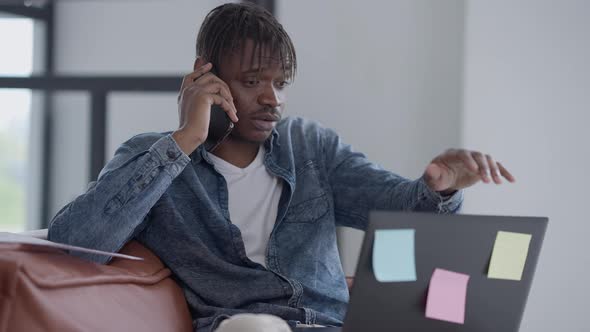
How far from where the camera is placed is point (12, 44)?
262 cm

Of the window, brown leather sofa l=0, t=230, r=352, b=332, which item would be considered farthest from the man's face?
the window

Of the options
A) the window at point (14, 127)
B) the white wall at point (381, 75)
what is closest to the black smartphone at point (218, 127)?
the white wall at point (381, 75)

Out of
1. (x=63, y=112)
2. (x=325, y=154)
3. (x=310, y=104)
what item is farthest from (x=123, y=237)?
(x=63, y=112)

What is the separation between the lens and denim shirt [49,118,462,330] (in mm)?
1258

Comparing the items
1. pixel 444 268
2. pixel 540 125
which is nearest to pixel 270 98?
pixel 444 268

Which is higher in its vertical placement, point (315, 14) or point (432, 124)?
point (315, 14)

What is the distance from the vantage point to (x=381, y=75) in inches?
80.7

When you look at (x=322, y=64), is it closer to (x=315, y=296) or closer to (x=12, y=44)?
(x=315, y=296)

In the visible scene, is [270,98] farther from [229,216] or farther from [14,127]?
[14,127]

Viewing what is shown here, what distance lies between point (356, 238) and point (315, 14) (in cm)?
68

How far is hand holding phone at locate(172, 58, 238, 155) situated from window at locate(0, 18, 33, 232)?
133 centimetres

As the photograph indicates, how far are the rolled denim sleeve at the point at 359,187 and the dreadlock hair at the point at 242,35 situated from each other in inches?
8.4

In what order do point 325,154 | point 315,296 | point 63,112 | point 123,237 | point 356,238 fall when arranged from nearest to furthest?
point 123,237 → point 315,296 → point 325,154 → point 356,238 → point 63,112

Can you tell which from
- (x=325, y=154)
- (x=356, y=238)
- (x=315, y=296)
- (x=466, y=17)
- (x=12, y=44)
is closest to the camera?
(x=315, y=296)
